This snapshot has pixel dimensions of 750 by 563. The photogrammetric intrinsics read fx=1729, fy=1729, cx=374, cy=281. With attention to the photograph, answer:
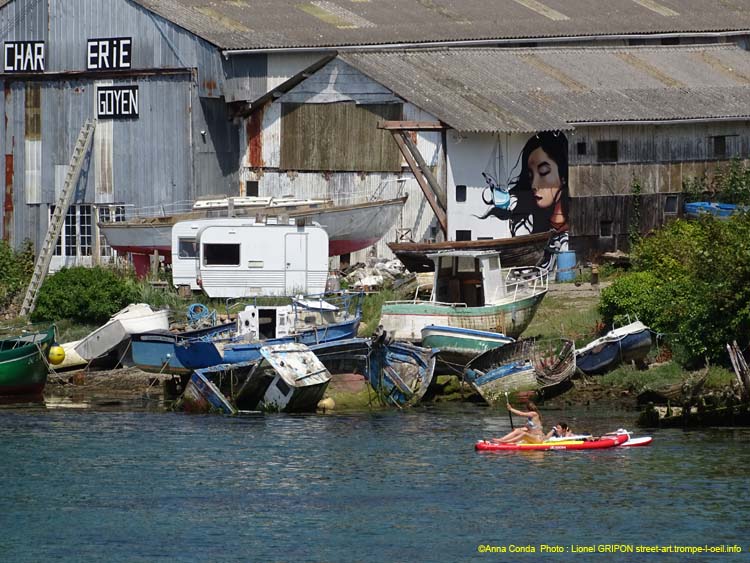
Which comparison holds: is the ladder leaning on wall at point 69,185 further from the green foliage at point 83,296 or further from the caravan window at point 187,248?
the caravan window at point 187,248

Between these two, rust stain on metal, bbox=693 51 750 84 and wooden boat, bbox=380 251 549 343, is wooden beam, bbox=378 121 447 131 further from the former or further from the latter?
rust stain on metal, bbox=693 51 750 84

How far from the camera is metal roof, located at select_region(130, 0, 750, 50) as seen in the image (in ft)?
192

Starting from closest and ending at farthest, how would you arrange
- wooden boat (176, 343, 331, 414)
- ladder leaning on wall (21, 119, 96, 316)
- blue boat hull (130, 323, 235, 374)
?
wooden boat (176, 343, 331, 414), blue boat hull (130, 323, 235, 374), ladder leaning on wall (21, 119, 96, 316)

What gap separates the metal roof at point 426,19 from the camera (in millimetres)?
58375

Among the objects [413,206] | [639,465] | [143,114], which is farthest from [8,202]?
[639,465]

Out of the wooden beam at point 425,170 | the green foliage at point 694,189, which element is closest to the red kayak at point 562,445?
the wooden beam at point 425,170

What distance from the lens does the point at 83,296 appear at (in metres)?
50.5

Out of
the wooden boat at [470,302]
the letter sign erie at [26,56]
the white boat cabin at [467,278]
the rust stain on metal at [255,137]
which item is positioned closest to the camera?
the wooden boat at [470,302]

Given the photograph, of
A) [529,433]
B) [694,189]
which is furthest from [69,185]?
[529,433]

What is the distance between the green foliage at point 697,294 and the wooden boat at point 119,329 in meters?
12.1

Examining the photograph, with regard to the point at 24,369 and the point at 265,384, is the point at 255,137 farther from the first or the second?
the point at 265,384

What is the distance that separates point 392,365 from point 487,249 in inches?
325

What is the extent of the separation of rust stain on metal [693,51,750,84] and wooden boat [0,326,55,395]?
28657 mm

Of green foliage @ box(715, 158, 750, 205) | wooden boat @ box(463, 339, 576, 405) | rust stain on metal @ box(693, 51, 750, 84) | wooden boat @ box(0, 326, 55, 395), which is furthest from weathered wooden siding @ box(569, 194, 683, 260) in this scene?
wooden boat @ box(0, 326, 55, 395)
